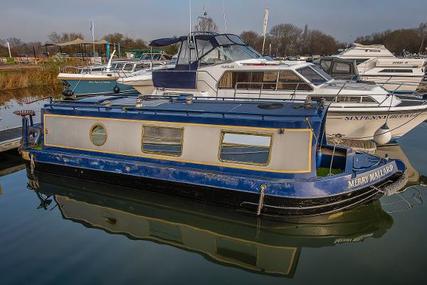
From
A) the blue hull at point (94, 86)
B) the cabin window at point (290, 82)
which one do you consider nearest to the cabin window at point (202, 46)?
the cabin window at point (290, 82)

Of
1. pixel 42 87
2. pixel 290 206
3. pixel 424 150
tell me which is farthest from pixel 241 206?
pixel 42 87

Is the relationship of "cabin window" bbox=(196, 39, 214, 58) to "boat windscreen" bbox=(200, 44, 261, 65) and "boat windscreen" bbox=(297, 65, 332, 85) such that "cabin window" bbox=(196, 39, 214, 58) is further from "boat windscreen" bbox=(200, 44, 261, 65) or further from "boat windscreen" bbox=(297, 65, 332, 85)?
"boat windscreen" bbox=(297, 65, 332, 85)

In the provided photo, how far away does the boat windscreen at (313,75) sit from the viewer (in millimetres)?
11352

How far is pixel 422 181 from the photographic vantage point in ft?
29.7

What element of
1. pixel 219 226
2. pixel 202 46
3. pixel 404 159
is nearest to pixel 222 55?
pixel 202 46

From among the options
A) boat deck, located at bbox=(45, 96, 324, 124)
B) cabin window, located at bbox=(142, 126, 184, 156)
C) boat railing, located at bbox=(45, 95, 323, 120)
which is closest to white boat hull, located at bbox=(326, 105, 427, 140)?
boat railing, located at bbox=(45, 95, 323, 120)

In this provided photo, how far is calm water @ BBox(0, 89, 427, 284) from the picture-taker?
5.37 m

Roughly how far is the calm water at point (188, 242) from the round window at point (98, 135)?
44.3 inches

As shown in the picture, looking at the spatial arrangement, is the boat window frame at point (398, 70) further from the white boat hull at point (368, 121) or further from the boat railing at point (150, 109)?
the boat railing at point (150, 109)

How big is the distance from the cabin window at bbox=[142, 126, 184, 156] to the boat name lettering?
3661 mm

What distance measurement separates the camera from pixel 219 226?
681cm

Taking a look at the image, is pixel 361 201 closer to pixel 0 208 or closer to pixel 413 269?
pixel 413 269

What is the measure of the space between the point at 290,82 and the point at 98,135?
6.54m

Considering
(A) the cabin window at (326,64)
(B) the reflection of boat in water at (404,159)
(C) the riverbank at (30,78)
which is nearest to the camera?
(B) the reflection of boat in water at (404,159)
